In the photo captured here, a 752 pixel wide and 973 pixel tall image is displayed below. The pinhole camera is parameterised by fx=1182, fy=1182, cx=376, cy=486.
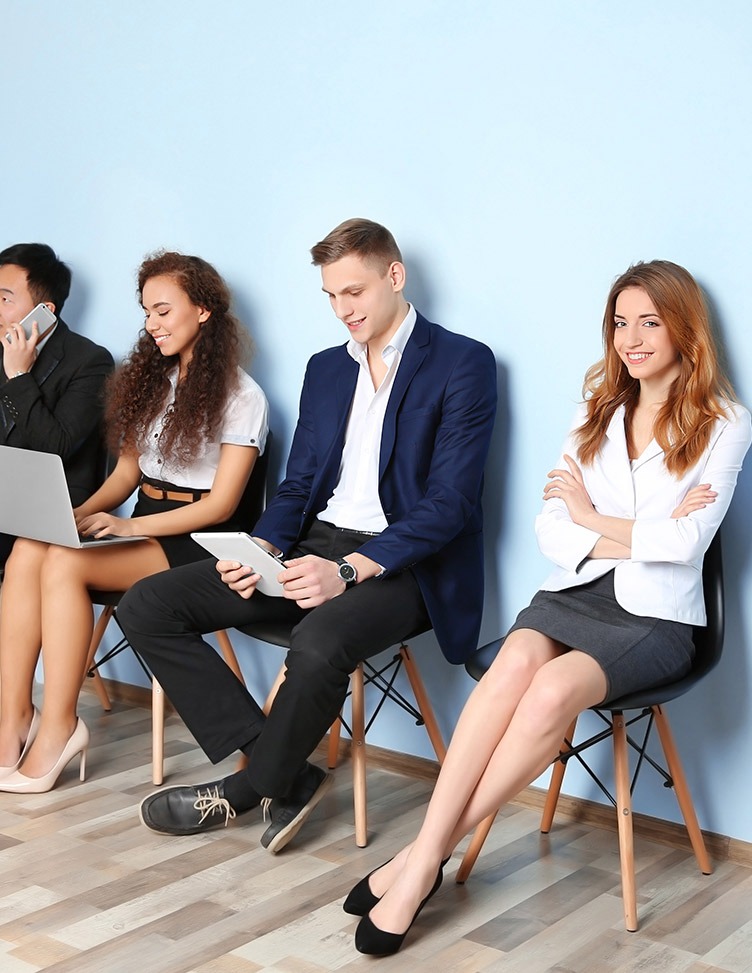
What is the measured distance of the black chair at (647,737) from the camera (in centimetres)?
240

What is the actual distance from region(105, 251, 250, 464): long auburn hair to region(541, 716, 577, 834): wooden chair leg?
125 cm

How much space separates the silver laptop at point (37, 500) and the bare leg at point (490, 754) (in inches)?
48.6

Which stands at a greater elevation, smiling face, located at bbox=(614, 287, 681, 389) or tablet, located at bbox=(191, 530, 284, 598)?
smiling face, located at bbox=(614, 287, 681, 389)

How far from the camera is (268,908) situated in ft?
8.06

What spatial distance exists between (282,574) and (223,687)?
33 cm

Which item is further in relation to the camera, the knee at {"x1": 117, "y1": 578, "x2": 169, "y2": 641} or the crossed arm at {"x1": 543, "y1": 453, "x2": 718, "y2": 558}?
the knee at {"x1": 117, "y1": 578, "x2": 169, "y2": 641}

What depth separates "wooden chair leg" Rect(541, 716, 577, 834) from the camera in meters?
2.80

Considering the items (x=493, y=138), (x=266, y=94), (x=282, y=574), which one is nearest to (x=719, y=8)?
(x=493, y=138)

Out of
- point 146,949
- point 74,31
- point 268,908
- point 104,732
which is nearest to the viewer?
point 146,949

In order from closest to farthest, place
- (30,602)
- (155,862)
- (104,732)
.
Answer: (155,862) → (30,602) → (104,732)

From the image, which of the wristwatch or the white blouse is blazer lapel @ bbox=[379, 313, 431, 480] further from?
the white blouse

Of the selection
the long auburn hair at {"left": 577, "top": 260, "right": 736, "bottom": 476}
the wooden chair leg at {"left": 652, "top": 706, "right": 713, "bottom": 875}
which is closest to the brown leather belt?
the long auburn hair at {"left": 577, "top": 260, "right": 736, "bottom": 476}

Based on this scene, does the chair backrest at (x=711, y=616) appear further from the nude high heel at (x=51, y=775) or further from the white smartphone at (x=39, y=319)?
the white smartphone at (x=39, y=319)

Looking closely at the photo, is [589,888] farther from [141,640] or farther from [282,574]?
[141,640]
